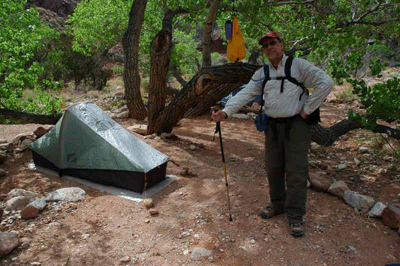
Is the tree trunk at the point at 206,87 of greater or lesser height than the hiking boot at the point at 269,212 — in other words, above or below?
above

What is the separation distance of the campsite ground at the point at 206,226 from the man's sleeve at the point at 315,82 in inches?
53.0

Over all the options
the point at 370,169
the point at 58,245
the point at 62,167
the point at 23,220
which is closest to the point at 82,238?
the point at 58,245

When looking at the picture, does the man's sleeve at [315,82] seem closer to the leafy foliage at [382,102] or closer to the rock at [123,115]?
the leafy foliage at [382,102]

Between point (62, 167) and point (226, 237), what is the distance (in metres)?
2.94

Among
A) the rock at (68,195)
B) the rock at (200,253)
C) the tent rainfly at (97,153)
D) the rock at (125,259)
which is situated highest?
the tent rainfly at (97,153)

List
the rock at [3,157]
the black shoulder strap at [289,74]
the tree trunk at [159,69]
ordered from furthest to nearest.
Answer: the tree trunk at [159,69]
the rock at [3,157]
the black shoulder strap at [289,74]

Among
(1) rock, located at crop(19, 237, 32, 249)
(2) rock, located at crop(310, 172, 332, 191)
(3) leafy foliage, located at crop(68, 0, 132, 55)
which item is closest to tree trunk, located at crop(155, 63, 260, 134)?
(2) rock, located at crop(310, 172, 332, 191)

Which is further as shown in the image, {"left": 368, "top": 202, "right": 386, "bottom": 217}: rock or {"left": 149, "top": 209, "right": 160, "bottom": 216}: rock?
{"left": 149, "top": 209, "right": 160, "bottom": 216}: rock

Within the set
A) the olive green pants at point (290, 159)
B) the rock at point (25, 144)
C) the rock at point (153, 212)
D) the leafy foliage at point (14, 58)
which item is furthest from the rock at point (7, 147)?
the olive green pants at point (290, 159)

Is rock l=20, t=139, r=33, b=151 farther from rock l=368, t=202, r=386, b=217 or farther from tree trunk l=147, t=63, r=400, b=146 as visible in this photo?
rock l=368, t=202, r=386, b=217

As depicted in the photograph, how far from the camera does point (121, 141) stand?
199 inches

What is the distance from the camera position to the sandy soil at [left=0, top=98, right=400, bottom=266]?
128 inches

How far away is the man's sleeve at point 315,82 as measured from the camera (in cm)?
320

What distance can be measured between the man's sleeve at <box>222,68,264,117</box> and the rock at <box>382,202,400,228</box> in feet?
6.28
